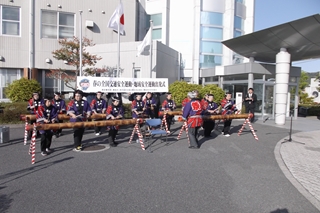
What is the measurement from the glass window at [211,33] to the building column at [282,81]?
12.2 metres

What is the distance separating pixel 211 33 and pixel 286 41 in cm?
1311

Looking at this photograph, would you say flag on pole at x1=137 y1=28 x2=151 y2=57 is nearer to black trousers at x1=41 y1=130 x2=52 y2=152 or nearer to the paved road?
the paved road

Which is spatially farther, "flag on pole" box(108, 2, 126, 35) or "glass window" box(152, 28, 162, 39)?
"glass window" box(152, 28, 162, 39)

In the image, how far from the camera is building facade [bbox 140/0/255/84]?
80.3 ft

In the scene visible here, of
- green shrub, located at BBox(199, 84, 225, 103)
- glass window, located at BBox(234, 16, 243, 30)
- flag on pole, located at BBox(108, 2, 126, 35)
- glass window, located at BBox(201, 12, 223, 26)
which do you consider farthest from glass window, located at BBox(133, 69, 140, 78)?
glass window, located at BBox(234, 16, 243, 30)

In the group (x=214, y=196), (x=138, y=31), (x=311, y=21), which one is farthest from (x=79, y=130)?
(x=138, y=31)

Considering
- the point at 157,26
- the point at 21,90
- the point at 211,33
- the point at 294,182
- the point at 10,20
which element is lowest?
the point at 294,182

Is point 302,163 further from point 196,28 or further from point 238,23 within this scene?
point 238,23

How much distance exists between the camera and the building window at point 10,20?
16828 mm

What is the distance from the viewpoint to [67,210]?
3684 millimetres

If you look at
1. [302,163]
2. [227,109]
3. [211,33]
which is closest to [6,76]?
[227,109]

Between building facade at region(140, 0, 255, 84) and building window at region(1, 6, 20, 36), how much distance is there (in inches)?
501

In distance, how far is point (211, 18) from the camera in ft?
82.0

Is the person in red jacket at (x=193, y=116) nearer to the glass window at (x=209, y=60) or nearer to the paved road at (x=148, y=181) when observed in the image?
the paved road at (x=148, y=181)
